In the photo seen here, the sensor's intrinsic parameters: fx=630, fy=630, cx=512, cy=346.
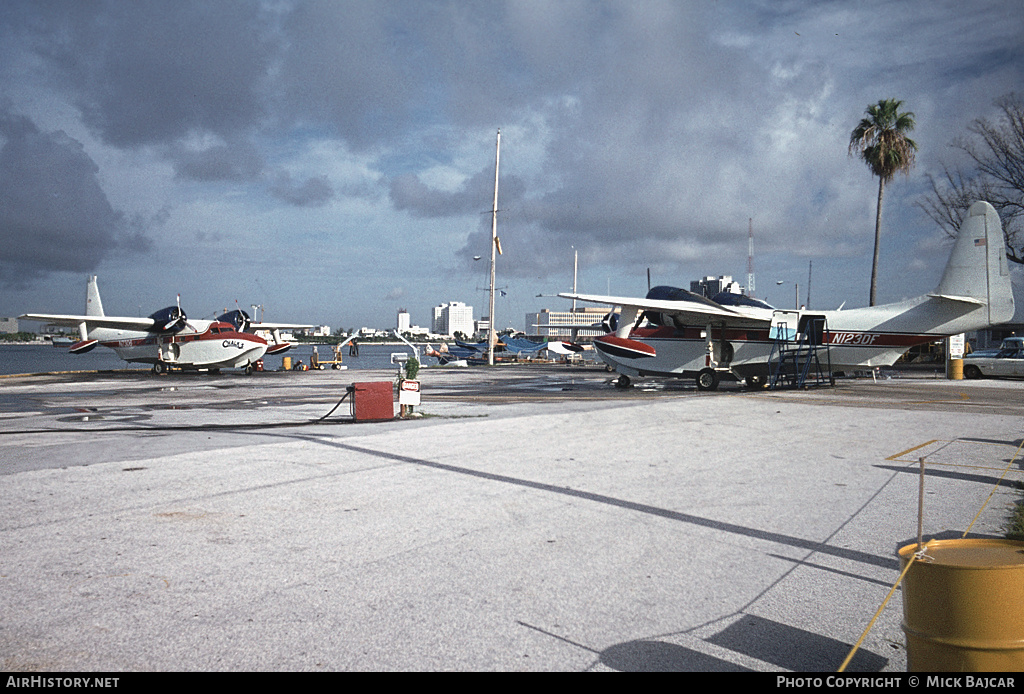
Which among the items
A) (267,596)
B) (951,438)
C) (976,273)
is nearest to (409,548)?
(267,596)

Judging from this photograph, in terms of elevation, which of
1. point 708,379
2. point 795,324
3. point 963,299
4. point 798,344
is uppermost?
point 963,299

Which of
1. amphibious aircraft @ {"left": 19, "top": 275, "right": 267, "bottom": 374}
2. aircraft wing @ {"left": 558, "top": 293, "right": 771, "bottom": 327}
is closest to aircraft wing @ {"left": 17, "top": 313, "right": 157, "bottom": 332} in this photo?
amphibious aircraft @ {"left": 19, "top": 275, "right": 267, "bottom": 374}

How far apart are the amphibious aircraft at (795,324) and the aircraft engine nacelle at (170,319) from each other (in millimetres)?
22829

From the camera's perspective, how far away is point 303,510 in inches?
238

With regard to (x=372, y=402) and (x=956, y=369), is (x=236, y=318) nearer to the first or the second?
(x=372, y=402)

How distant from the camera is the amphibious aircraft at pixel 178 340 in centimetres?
3394

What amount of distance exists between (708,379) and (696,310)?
309cm

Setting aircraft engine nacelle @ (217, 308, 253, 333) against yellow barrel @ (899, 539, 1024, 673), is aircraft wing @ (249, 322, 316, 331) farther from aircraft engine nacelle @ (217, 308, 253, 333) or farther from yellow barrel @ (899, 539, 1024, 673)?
yellow barrel @ (899, 539, 1024, 673)

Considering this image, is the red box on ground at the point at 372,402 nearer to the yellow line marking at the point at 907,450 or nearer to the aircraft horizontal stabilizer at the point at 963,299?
the yellow line marking at the point at 907,450

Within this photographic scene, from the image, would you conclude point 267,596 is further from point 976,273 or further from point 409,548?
point 976,273

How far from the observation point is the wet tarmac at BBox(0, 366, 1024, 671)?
10.8ft

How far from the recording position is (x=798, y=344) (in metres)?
22.6

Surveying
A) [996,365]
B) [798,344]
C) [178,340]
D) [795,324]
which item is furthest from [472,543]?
[178,340]

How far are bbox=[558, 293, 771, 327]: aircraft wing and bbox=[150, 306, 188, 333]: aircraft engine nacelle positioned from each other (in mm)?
22901
